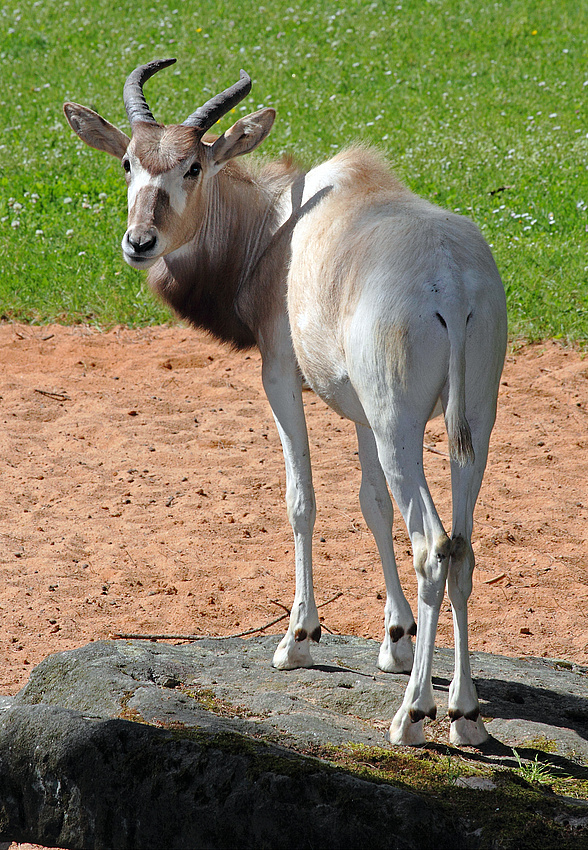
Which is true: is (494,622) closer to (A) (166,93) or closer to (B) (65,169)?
(B) (65,169)

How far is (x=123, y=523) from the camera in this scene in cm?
639

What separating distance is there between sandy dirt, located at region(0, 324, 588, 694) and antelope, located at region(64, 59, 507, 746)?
1.23m

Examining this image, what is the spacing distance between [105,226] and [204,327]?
24.0 ft

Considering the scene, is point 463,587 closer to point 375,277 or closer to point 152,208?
point 375,277

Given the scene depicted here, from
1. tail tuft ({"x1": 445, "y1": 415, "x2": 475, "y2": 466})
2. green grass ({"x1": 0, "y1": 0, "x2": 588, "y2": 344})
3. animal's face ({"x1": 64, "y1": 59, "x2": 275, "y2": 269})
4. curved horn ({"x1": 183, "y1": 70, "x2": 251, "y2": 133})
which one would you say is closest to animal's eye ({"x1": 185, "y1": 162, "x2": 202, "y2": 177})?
animal's face ({"x1": 64, "y1": 59, "x2": 275, "y2": 269})

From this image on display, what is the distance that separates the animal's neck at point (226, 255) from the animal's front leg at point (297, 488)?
406 millimetres

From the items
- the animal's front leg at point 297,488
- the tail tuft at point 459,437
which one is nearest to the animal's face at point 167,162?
the animal's front leg at point 297,488

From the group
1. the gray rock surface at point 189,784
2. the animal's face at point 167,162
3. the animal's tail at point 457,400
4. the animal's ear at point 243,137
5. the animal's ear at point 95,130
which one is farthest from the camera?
the animal's ear at point 95,130

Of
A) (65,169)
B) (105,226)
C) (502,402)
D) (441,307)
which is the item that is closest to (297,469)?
(441,307)

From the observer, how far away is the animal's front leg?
4.41 m

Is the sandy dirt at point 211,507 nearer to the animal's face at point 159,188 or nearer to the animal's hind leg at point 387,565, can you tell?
the animal's hind leg at point 387,565

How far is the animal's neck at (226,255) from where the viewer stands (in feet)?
15.9

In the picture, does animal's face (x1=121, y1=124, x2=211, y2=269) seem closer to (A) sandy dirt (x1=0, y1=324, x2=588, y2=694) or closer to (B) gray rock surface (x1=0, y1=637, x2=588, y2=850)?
(B) gray rock surface (x1=0, y1=637, x2=588, y2=850)

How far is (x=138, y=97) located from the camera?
15.6 ft
